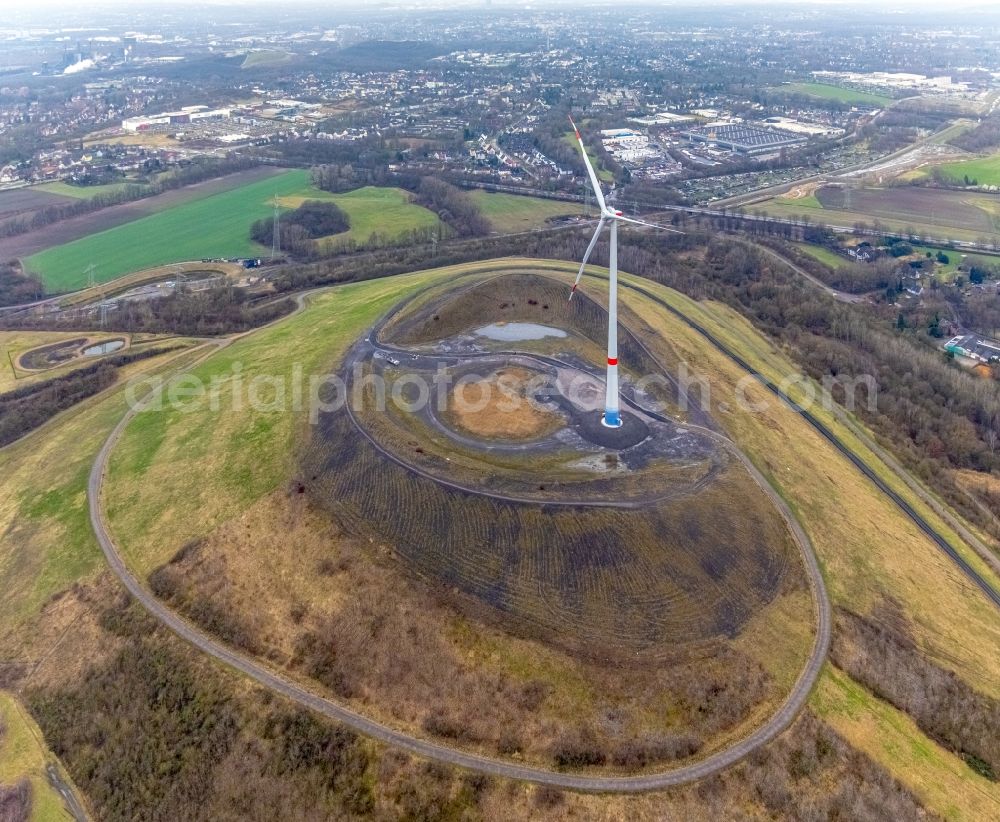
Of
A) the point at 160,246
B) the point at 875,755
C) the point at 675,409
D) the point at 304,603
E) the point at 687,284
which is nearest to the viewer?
the point at 875,755

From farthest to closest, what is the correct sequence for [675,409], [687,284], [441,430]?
[687,284] → [675,409] → [441,430]

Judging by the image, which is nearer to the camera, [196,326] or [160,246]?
[196,326]

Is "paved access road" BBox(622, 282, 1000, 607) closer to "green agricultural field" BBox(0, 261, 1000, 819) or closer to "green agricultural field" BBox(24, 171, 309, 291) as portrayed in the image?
"green agricultural field" BBox(0, 261, 1000, 819)

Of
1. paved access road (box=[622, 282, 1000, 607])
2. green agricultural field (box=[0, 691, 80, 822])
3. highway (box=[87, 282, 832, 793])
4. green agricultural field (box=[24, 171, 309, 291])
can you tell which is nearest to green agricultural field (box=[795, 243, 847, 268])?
paved access road (box=[622, 282, 1000, 607])

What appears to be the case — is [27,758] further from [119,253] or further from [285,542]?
[119,253]

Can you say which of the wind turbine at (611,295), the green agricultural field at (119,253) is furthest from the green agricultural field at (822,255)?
the green agricultural field at (119,253)

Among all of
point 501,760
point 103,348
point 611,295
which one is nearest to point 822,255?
point 611,295

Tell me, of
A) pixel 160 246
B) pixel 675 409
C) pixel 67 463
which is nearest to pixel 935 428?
pixel 675 409

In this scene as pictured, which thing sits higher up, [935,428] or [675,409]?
[675,409]

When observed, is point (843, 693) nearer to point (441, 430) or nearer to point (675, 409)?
point (675, 409)
